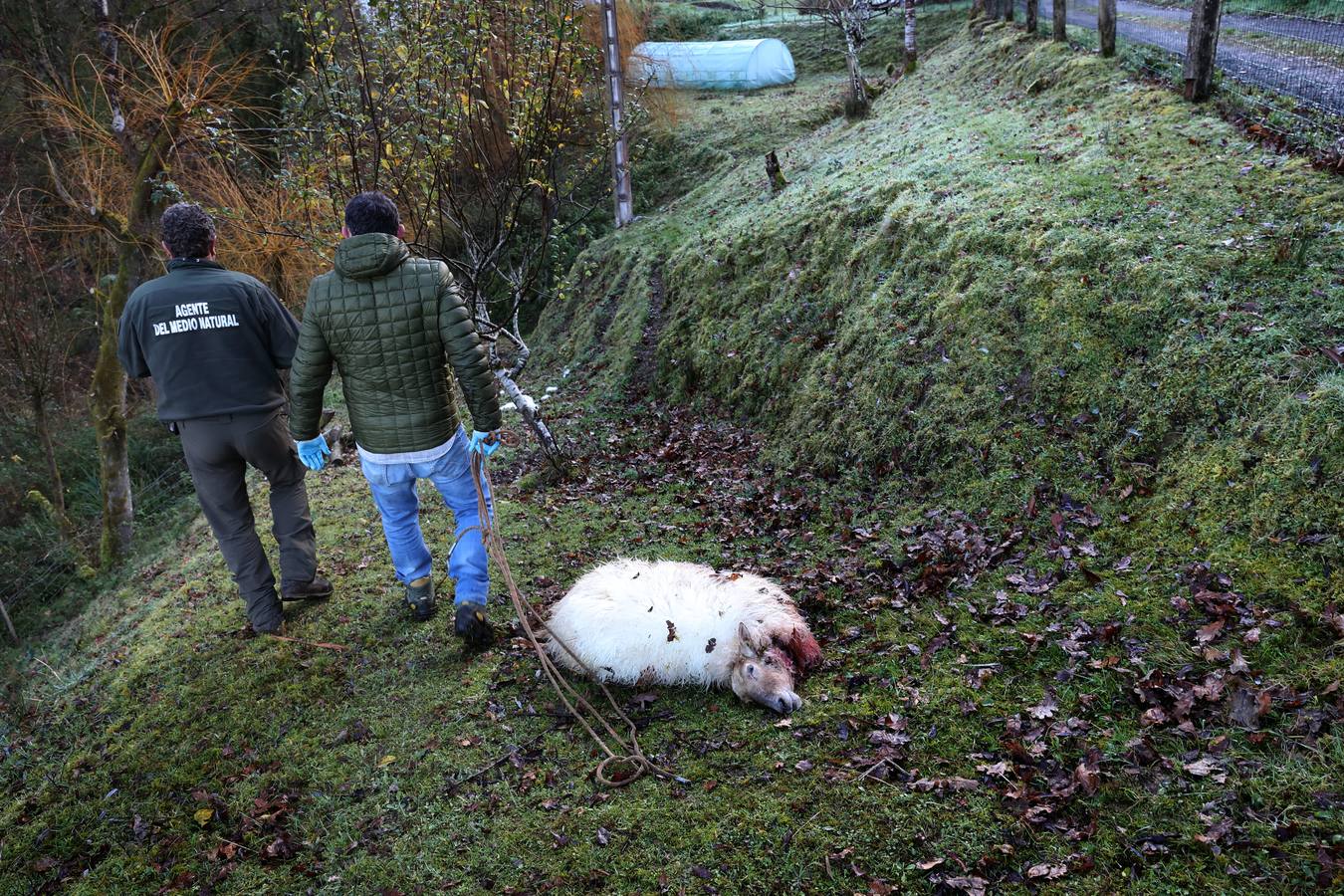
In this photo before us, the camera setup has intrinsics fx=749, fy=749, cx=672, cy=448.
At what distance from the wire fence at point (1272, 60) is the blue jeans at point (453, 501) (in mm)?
7637

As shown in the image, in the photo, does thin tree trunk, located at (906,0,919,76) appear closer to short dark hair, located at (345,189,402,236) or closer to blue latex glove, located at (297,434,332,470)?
short dark hair, located at (345,189,402,236)

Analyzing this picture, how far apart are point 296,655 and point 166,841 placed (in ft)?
5.18

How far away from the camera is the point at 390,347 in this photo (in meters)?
4.85

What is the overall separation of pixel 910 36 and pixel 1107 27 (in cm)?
913

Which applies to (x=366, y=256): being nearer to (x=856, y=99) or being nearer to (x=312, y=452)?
(x=312, y=452)

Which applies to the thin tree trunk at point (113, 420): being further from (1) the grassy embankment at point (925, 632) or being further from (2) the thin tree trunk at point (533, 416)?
(2) the thin tree trunk at point (533, 416)

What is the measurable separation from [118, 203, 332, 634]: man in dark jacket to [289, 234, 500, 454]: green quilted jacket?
1.70ft

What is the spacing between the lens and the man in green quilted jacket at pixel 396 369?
477cm

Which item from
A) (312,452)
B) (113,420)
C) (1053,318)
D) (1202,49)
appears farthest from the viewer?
(113,420)

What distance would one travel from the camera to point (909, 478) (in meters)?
6.50

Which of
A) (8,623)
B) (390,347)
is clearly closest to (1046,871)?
(390,347)

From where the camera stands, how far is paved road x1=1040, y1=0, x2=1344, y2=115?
8328 mm

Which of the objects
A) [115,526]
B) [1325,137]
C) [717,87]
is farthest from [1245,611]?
[717,87]

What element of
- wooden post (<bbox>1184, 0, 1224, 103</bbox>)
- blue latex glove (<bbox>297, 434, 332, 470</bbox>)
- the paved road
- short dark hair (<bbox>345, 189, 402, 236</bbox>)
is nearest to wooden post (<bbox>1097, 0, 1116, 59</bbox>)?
the paved road
